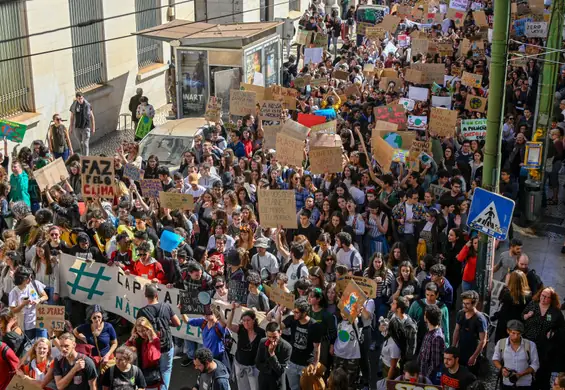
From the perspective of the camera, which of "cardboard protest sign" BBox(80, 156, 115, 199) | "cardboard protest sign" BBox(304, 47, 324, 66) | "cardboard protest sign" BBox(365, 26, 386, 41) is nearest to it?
"cardboard protest sign" BBox(80, 156, 115, 199)

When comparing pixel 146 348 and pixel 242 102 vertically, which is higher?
pixel 242 102

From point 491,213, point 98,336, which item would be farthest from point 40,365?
point 491,213

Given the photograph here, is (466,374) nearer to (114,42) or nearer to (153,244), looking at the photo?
(153,244)

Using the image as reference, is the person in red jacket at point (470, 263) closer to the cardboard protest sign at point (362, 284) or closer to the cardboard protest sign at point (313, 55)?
the cardboard protest sign at point (362, 284)

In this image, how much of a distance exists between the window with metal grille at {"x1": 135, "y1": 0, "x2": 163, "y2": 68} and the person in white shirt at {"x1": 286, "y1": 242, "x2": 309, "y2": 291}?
15.2m

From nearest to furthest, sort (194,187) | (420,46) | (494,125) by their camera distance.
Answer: (494,125) → (194,187) → (420,46)

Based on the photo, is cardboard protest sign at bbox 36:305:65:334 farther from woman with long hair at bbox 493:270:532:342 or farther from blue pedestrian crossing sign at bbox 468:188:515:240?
woman with long hair at bbox 493:270:532:342

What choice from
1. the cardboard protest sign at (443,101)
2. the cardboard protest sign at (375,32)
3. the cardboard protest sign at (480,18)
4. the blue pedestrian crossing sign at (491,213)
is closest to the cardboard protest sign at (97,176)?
the blue pedestrian crossing sign at (491,213)

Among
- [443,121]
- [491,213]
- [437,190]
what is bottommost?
[437,190]

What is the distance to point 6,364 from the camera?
28.1 feet

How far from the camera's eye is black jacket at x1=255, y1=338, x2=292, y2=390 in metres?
8.55

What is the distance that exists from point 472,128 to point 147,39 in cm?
1204

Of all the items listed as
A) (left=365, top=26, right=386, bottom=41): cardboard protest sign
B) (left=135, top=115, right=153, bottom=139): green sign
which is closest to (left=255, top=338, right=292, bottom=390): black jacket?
(left=135, top=115, right=153, bottom=139): green sign

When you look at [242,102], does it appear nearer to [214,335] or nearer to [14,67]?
[14,67]
